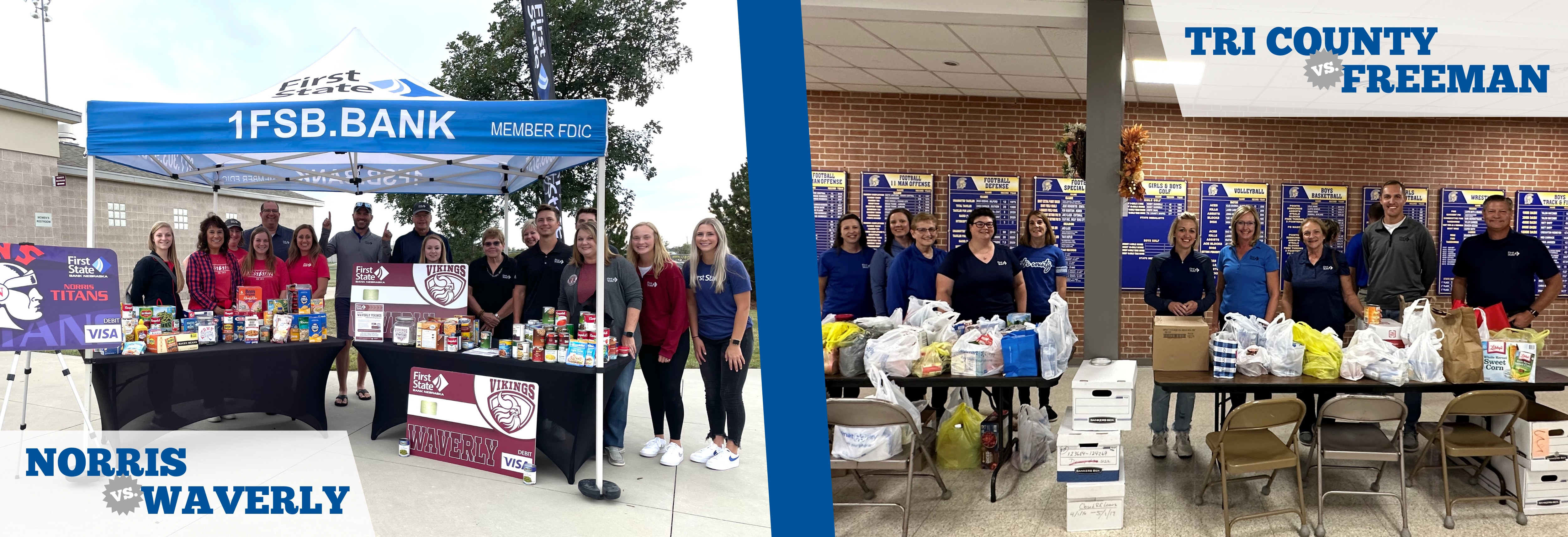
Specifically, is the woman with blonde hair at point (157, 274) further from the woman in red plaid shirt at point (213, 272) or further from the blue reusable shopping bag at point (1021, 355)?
the blue reusable shopping bag at point (1021, 355)

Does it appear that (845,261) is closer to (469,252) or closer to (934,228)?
(934,228)

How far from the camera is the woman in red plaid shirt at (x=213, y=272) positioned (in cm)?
473

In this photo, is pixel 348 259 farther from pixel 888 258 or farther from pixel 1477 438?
pixel 1477 438

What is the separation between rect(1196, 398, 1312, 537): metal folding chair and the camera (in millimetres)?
3385

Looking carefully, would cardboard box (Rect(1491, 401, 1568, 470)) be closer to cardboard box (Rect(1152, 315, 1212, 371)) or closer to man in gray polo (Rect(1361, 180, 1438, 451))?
cardboard box (Rect(1152, 315, 1212, 371))

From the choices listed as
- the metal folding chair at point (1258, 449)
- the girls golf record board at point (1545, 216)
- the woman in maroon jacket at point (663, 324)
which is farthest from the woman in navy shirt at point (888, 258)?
the girls golf record board at point (1545, 216)

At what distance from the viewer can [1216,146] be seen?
7.68m

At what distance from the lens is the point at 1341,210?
764 centimetres

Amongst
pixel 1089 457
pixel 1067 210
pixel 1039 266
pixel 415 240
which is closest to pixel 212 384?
pixel 415 240

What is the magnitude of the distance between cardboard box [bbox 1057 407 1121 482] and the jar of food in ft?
11.0

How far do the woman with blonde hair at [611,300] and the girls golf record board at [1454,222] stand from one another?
773cm

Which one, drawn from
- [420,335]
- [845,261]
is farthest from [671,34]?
[420,335]

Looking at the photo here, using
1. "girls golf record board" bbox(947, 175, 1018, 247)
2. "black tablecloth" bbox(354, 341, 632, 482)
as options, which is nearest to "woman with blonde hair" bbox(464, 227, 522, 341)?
"black tablecloth" bbox(354, 341, 632, 482)

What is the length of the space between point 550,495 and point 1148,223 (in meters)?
6.14
